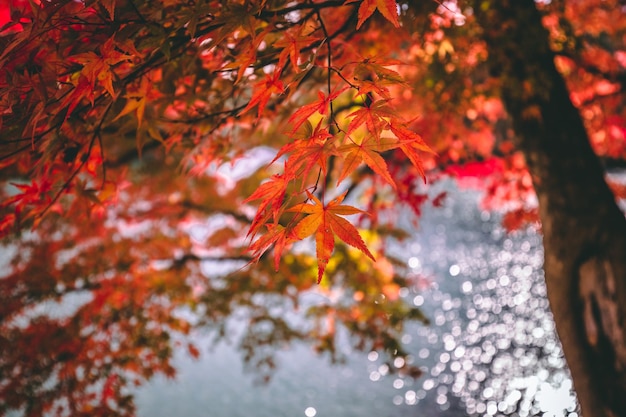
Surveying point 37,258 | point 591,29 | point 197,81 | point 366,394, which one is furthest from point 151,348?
point 366,394

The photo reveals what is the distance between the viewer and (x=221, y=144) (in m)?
2.21

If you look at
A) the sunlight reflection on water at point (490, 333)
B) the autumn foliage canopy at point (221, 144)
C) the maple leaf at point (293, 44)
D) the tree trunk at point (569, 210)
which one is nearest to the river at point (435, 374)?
the sunlight reflection on water at point (490, 333)

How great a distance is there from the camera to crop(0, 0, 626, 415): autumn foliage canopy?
4.39 ft

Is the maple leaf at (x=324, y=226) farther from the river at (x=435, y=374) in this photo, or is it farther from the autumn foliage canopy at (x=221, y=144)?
the river at (x=435, y=374)

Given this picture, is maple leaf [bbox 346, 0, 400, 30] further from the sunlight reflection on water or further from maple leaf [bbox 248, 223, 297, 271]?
the sunlight reflection on water

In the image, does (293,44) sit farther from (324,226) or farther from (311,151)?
(324,226)

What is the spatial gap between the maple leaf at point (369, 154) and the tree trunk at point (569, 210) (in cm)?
191

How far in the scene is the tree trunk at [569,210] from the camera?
2475 mm

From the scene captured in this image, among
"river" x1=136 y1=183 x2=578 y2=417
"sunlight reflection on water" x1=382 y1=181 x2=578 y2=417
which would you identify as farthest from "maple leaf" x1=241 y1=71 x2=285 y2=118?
"river" x1=136 y1=183 x2=578 y2=417

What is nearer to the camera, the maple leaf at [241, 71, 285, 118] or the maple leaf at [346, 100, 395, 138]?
the maple leaf at [346, 100, 395, 138]

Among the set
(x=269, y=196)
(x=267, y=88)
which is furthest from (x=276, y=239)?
(x=267, y=88)

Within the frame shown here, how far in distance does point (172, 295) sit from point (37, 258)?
149cm

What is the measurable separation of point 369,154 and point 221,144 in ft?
3.71

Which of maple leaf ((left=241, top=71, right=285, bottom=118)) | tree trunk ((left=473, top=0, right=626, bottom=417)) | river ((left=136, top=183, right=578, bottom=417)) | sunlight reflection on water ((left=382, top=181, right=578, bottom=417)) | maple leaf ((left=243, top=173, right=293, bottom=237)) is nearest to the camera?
maple leaf ((left=243, top=173, right=293, bottom=237))
